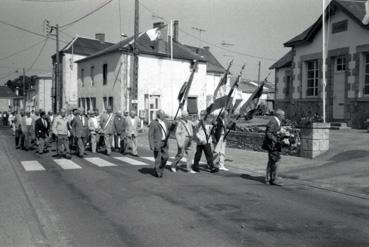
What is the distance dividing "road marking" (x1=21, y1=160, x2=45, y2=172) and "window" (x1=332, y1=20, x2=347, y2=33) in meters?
15.6

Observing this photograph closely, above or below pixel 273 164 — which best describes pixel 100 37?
A: above

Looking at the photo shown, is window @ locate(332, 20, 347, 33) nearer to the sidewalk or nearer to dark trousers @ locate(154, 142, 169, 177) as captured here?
the sidewalk

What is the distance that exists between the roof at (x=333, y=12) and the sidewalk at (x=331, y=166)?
20.6ft

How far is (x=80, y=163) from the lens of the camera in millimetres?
13500

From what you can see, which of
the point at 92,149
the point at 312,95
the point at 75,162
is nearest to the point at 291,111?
the point at 312,95

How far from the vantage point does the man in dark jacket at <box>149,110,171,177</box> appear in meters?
10.6

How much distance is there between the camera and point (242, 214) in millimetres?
6742

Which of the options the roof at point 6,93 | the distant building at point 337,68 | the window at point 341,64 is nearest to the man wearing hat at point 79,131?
the distant building at point 337,68

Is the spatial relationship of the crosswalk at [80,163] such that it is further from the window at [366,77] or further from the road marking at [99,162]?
the window at [366,77]

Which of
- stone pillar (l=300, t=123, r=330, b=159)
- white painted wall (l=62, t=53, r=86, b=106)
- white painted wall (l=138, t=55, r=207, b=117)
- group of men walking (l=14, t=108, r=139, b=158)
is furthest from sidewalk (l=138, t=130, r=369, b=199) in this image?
white painted wall (l=62, t=53, r=86, b=106)

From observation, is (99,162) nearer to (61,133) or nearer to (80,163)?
(80,163)

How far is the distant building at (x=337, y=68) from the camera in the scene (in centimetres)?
1894

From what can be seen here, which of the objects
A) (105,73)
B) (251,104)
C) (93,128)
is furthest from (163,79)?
(251,104)

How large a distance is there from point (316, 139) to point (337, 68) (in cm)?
813
